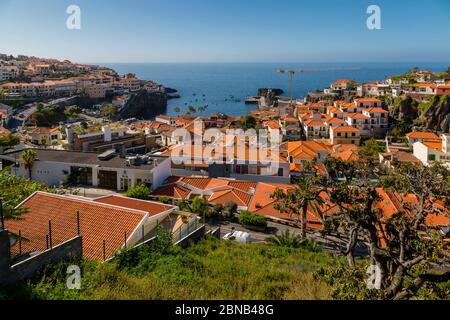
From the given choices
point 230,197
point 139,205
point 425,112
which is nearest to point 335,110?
point 425,112

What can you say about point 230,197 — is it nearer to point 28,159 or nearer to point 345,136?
point 28,159

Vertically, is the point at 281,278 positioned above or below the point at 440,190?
below

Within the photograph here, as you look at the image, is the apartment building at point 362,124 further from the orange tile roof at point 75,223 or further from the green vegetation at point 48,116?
the green vegetation at point 48,116

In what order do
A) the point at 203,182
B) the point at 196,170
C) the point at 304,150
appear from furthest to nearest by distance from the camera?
the point at 304,150, the point at 196,170, the point at 203,182

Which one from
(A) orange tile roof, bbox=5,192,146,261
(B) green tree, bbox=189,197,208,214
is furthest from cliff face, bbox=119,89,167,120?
(A) orange tile roof, bbox=5,192,146,261

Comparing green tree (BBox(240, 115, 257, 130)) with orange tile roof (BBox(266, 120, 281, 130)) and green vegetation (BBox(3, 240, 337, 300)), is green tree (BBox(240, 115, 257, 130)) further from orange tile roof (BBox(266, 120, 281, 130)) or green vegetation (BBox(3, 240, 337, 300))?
green vegetation (BBox(3, 240, 337, 300))
